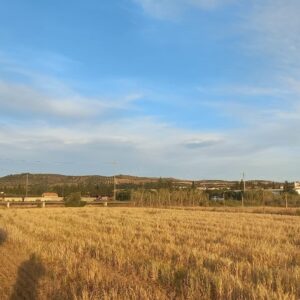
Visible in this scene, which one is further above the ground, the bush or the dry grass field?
the bush

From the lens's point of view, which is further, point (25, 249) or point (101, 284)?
point (25, 249)

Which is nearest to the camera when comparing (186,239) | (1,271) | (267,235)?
(1,271)

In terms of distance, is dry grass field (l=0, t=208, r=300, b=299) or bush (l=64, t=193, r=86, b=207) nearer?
dry grass field (l=0, t=208, r=300, b=299)

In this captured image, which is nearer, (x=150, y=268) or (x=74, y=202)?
(x=150, y=268)

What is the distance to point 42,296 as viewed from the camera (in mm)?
8633

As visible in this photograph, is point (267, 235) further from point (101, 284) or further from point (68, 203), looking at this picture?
point (68, 203)

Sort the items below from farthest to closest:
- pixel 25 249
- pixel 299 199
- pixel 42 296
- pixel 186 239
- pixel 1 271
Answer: pixel 299 199 → pixel 186 239 → pixel 25 249 → pixel 1 271 → pixel 42 296

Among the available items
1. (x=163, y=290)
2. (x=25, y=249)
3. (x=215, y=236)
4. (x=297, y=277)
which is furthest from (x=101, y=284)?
(x=215, y=236)

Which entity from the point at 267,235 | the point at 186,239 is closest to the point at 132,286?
the point at 186,239

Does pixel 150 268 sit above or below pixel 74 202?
below

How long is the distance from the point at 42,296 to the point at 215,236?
10066 millimetres

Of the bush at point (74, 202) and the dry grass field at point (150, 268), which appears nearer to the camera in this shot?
the dry grass field at point (150, 268)

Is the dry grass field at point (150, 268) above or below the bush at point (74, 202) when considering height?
below

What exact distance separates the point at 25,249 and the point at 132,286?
22.2ft
